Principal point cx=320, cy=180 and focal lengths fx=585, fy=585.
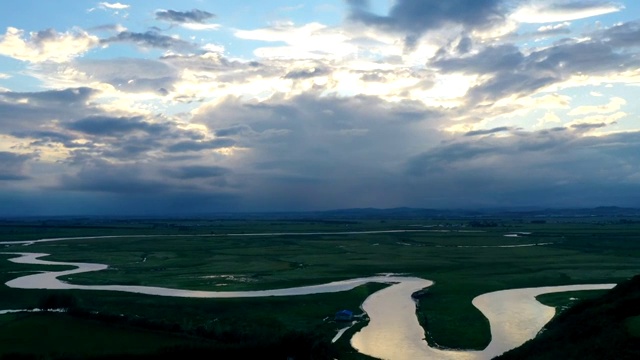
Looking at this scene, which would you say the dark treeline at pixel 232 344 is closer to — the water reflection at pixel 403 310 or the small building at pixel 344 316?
the small building at pixel 344 316

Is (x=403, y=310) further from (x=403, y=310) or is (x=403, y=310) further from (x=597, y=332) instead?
(x=597, y=332)

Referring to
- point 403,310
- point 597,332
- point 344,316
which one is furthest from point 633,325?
point 403,310

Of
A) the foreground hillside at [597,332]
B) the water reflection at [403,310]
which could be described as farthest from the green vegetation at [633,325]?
the water reflection at [403,310]

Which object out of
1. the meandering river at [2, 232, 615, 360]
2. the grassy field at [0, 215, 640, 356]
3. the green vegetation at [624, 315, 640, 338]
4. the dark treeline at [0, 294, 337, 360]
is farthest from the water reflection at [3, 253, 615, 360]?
the green vegetation at [624, 315, 640, 338]

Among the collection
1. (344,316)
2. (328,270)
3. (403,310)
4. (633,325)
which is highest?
(633,325)

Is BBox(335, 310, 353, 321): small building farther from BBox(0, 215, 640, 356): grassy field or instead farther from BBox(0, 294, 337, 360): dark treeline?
BBox(0, 294, 337, 360): dark treeline

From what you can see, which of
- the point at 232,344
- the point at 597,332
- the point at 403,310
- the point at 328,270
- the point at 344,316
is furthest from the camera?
the point at 328,270
